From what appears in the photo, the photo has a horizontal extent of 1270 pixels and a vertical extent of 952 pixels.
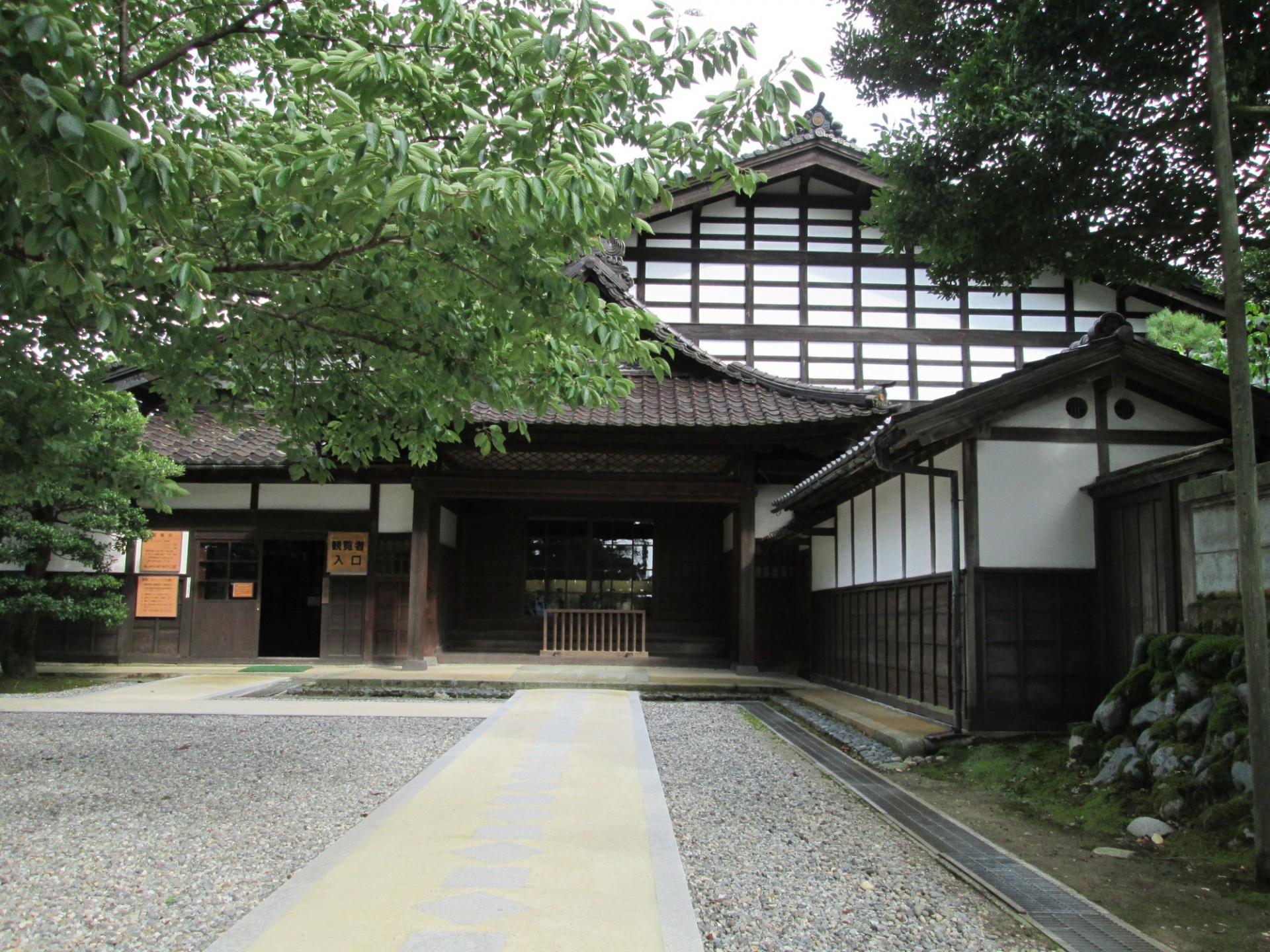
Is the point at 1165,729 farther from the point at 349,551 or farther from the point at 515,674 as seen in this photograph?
the point at 349,551

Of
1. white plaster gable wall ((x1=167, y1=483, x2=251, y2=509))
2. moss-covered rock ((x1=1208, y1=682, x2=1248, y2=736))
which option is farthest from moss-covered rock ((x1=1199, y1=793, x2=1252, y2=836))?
white plaster gable wall ((x1=167, y1=483, x2=251, y2=509))

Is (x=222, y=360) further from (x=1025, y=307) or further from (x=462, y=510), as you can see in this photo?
(x=1025, y=307)

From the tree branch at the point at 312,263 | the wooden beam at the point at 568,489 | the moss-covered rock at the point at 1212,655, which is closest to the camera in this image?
the tree branch at the point at 312,263

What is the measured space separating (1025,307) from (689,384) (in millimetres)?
7306

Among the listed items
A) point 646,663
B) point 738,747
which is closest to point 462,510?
point 646,663

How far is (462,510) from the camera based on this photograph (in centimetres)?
1545

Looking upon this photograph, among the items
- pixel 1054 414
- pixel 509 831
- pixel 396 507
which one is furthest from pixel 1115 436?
pixel 396 507

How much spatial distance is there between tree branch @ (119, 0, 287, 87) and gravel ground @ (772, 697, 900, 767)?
6708mm

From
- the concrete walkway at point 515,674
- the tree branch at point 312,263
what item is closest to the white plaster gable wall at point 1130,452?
the concrete walkway at point 515,674

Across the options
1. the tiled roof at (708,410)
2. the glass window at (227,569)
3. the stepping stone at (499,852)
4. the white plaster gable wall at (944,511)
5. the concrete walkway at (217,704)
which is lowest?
the concrete walkway at (217,704)

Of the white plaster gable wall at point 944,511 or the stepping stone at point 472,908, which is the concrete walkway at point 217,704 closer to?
the white plaster gable wall at point 944,511

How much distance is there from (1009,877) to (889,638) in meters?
5.85

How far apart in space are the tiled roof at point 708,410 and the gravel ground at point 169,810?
17.3ft

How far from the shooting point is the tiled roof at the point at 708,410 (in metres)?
12.8
